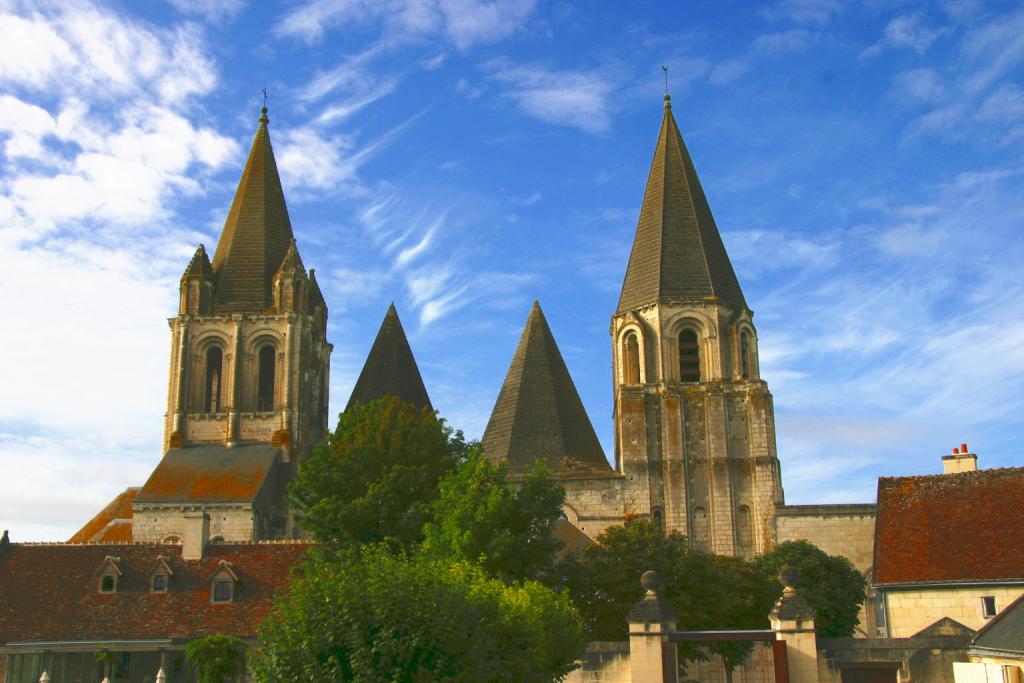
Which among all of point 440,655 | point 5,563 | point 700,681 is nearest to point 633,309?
point 700,681

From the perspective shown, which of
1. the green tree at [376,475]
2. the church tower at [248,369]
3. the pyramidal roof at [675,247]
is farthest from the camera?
the pyramidal roof at [675,247]

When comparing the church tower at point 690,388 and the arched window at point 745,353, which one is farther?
the arched window at point 745,353

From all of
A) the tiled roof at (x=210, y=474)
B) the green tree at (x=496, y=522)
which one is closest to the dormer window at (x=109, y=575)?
the green tree at (x=496, y=522)

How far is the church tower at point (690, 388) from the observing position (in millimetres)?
44125

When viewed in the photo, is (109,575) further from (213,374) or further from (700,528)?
→ (700,528)

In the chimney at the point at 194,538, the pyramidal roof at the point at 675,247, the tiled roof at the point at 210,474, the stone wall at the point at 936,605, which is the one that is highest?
the pyramidal roof at the point at 675,247

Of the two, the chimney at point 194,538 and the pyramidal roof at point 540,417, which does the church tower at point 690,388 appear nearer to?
the pyramidal roof at point 540,417

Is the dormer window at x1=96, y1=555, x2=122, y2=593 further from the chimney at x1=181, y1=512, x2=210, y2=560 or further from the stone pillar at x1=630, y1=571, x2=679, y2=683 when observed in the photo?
the stone pillar at x1=630, y1=571, x2=679, y2=683

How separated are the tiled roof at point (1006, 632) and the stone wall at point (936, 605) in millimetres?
5295

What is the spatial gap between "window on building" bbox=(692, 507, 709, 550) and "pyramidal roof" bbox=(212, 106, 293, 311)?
22.7 meters

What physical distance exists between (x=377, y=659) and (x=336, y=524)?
53.9 ft

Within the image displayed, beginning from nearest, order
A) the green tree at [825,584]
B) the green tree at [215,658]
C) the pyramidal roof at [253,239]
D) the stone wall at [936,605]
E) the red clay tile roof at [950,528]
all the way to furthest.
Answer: the green tree at [215,658], the stone wall at [936,605], the red clay tile roof at [950,528], the green tree at [825,584], the pyramidal roof at [253,239]

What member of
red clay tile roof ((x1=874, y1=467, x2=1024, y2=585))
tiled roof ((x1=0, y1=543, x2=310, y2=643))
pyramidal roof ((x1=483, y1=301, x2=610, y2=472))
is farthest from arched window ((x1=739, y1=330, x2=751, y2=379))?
tiled roof ((x1=0, y1=543, x2=310, y2=643))

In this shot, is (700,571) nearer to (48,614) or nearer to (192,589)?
(192,589)
